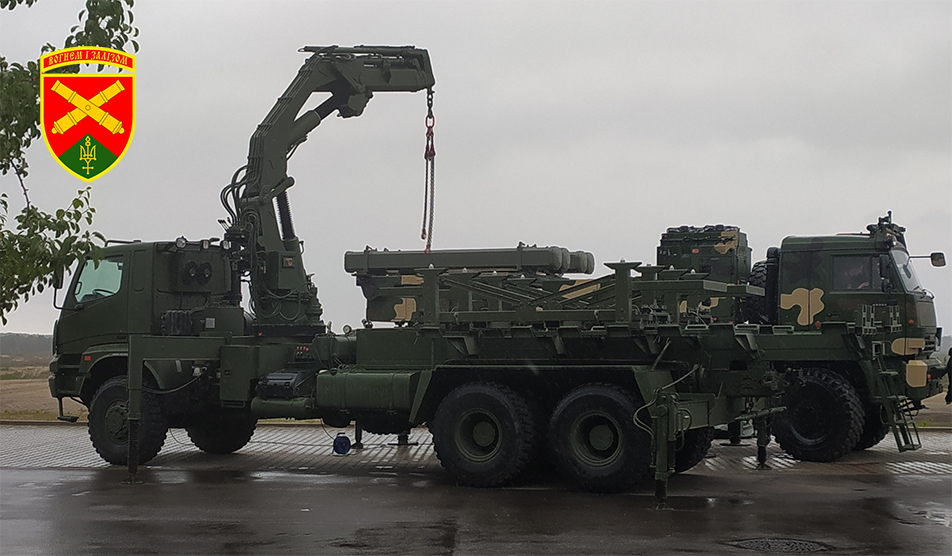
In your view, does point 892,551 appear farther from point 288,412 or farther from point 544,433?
point 288,412

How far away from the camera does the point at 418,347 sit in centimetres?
1488

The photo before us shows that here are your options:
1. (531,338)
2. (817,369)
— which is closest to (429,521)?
(531,338)

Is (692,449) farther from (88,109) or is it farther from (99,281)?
(88,109)

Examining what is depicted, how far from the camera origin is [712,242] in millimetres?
20391

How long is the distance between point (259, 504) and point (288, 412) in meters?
3.31

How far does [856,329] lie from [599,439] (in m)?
4.51

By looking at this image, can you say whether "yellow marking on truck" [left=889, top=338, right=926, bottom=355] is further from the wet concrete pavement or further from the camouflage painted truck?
→ the wet concrete pavement

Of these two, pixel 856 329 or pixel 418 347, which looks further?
pixel 856 329

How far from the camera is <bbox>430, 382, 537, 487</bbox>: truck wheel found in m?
13.6

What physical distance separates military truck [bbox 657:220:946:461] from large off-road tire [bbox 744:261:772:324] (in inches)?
1.0

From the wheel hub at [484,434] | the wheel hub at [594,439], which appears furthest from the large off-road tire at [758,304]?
the wheel hub at [484,434]

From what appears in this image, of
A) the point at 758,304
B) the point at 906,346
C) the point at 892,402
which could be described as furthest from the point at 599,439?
the point at 758,304

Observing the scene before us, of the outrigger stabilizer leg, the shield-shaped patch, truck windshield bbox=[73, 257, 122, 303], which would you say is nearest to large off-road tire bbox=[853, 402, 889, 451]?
the outrigger stabilizer leg

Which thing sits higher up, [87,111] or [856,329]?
[87,111]
